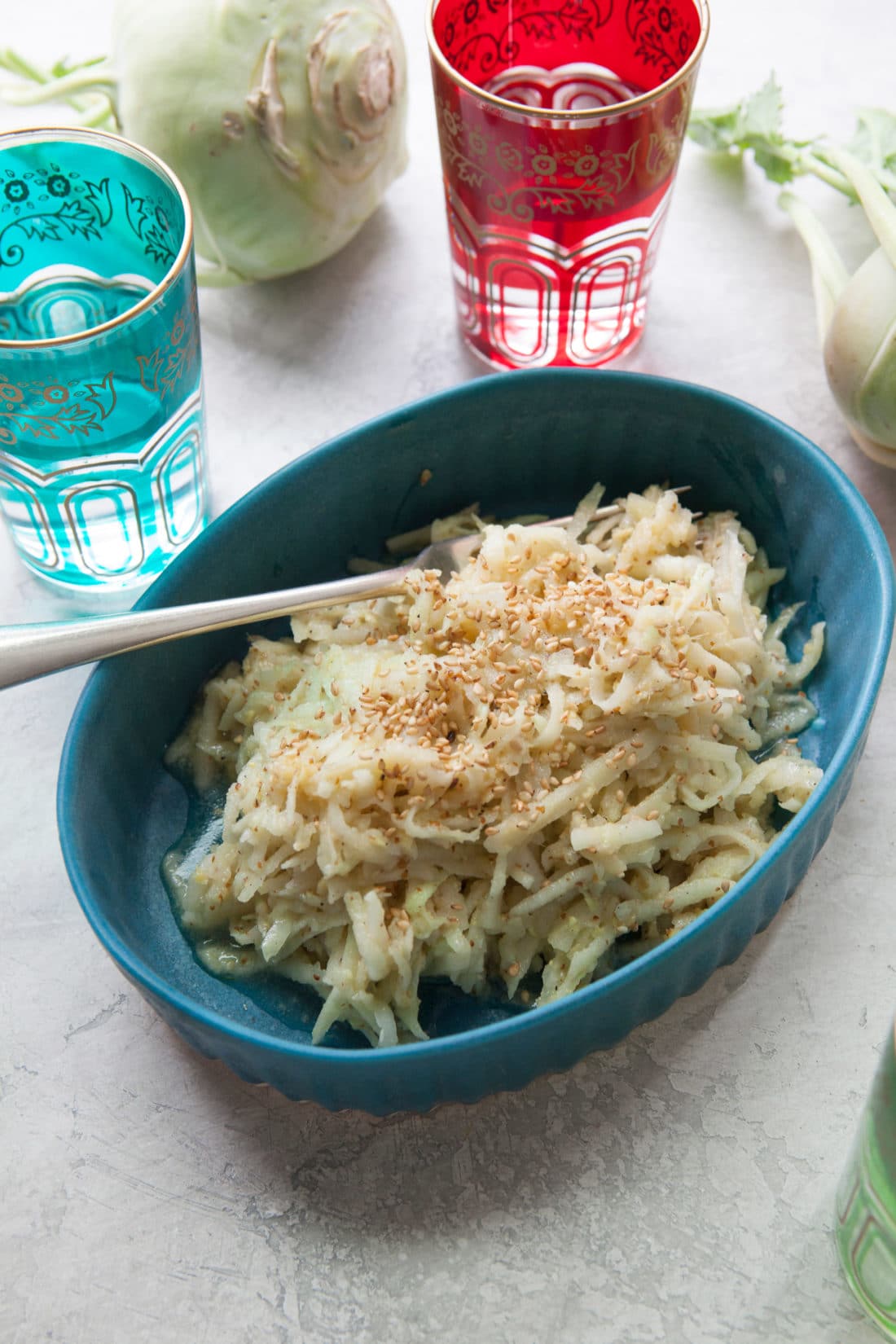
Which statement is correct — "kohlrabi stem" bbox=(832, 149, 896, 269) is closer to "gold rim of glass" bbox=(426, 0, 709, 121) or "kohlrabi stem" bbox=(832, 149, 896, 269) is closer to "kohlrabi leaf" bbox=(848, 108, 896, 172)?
"kohlrabi leaf" bbox=(848, 108, 896, 172)

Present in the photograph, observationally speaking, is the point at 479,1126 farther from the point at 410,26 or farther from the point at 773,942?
the point at 410,26

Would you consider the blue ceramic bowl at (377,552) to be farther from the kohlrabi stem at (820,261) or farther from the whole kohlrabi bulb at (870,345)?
the kohlrabi stem at (820,261)

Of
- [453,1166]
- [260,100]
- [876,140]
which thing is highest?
[260,100]

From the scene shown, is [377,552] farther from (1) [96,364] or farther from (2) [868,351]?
(2) [868,351]

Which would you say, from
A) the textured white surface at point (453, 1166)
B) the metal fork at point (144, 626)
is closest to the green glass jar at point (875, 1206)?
the textured white surface at point (453, 1166)

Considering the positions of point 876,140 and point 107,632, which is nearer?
point 107,632

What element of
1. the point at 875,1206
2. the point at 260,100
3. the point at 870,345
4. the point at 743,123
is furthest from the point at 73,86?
the point at 875,1206

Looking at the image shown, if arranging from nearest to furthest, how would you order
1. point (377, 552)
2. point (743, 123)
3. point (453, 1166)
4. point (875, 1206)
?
point (875, 1206)
point (453, 1166)
point (377, 552)
point (743, 123)
